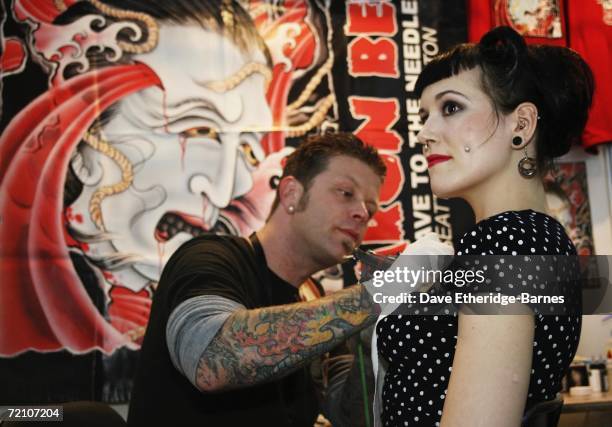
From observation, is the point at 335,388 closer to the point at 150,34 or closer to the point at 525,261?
the point at 525,261

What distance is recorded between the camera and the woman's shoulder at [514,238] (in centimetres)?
96

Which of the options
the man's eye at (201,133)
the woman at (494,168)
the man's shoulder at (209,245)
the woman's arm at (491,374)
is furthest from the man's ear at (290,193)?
the woman's arm at (491,374)

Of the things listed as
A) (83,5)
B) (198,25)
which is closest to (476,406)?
(198,25)

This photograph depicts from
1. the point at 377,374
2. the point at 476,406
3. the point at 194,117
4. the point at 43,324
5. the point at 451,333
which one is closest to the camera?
the point at 476,406

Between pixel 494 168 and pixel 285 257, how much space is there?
0.94 metres

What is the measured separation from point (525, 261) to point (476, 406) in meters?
0.23

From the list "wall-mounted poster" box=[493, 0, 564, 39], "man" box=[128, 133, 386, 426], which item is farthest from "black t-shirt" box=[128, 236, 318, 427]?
"wall-mounted poster" box=[493, 0, 564, 39]

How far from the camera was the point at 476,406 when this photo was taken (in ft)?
2.81

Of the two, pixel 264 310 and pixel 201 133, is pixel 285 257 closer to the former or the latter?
pixel 264 310

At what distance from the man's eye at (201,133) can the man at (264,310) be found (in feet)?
1.69

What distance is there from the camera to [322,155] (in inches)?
84.7

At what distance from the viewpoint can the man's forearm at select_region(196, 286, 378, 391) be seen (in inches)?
54.1

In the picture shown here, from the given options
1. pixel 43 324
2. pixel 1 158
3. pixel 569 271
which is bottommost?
pixel 43 324

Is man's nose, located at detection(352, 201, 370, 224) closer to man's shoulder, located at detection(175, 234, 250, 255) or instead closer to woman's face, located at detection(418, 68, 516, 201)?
man's shoulder, located at detection(175, 234, 250, 255)
